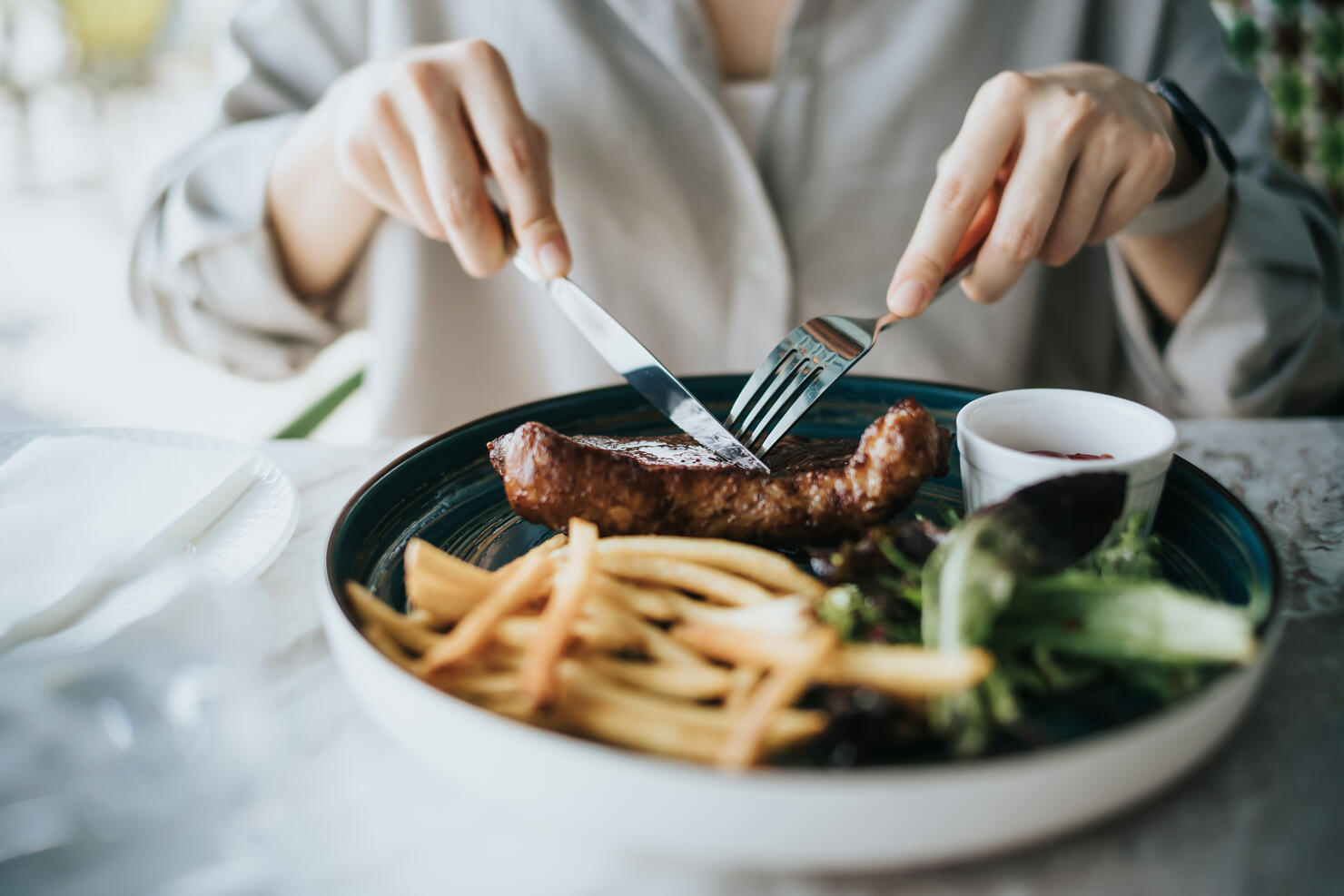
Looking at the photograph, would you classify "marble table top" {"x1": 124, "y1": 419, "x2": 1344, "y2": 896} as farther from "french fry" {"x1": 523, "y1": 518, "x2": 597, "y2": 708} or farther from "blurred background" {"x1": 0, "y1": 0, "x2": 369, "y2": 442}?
"blurred background" {"x1": 0, "y1": 0, "x2": 369, "y2": 442}

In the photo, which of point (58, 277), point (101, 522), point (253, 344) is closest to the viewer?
point (101, 522)

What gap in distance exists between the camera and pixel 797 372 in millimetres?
1660

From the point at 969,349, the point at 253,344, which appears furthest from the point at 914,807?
the point at 253,344

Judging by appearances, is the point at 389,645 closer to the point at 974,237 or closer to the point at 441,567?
the point at 441,567

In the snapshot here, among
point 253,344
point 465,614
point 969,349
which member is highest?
point 465,614

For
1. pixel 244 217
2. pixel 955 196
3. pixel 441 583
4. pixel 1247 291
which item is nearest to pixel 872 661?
pixel 441 583

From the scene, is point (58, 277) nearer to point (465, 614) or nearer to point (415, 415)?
point (415, 415)

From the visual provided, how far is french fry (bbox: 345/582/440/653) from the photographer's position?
1.17 metres

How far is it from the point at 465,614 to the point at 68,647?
532mm

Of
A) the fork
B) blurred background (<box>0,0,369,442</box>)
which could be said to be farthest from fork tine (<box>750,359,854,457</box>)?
blurred background (<box>0,0,369,442</box>)

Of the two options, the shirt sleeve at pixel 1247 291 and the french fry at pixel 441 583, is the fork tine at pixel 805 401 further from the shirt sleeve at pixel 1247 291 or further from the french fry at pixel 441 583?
the shirt sleeve at pixel 1247 291

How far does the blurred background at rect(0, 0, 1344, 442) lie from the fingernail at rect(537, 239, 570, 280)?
1412mm

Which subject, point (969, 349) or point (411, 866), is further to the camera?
point (969, 349)

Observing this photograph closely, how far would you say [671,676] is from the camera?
1.09 m
